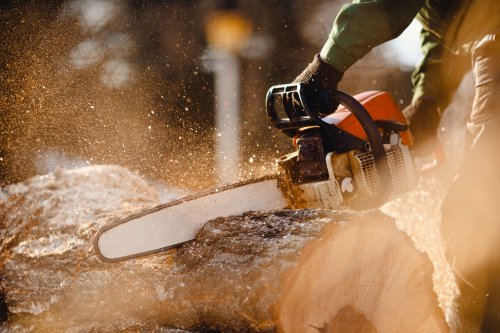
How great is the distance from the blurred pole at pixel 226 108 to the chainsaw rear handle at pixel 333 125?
463 cm

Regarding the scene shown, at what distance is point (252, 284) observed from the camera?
1244 mm

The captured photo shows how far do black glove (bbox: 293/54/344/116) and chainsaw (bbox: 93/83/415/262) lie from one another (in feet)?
0.08

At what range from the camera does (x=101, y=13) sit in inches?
233

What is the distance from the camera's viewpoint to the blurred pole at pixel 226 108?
6.42 meters

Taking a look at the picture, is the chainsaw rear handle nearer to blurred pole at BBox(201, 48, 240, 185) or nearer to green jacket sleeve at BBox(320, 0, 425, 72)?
green jacket sleeve at BBox(320, 0, 425, 72)

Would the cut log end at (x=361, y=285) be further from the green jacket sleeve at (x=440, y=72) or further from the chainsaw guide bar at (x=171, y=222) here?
the green jacket sleeve at (x=440, y=72)

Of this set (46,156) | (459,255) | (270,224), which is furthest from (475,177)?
(46,156)

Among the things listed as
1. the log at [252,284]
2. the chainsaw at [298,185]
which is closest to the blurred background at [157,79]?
the log at [252,284]

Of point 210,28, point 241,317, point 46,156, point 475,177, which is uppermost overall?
point 210,28

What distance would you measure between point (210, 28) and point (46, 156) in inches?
135

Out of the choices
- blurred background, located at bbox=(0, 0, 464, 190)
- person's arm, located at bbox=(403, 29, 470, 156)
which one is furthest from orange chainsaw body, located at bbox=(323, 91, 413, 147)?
blurred background, located at bbox=(0, 0, 464, 190)

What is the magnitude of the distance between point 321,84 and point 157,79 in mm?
5089

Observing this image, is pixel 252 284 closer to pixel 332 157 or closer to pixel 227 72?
pixel 332 157

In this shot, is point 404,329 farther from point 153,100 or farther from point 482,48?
point 153,100
